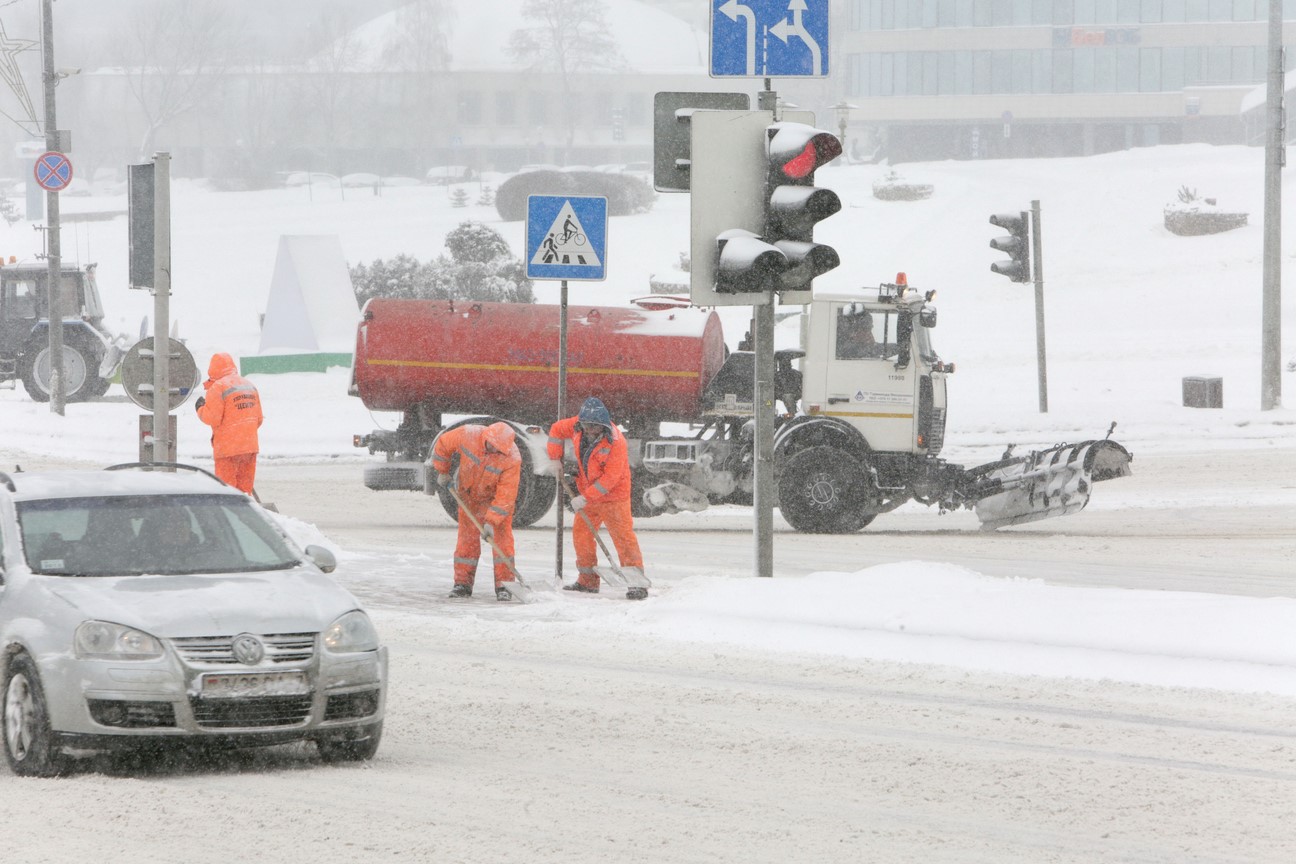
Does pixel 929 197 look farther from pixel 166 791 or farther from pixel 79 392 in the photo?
pixel 166 791

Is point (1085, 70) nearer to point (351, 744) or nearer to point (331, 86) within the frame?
point (331, 86)

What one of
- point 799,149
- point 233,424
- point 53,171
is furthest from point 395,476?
point 53,171

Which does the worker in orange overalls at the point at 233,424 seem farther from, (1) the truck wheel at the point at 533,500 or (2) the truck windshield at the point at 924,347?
(2) the truck windshield at the point at 924,347

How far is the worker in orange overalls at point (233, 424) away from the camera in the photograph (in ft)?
49.8

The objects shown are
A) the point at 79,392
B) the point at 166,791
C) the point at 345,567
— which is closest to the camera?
the point at 166,791

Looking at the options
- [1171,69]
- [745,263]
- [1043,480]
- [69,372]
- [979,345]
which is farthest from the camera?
[1171,69]

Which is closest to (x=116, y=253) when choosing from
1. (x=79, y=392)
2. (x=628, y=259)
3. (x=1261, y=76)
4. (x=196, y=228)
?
(x=196, y=228)

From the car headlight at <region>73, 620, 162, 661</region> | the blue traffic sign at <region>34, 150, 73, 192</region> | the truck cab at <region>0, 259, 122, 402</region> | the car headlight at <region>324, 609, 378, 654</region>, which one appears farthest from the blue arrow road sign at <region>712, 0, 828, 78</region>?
the truck cab at <region>0, 259, 122, 402</region>

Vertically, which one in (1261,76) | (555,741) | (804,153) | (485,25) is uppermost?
(485,25)

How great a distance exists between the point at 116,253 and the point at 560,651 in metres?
65.1

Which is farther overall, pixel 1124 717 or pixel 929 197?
pixel 929 197

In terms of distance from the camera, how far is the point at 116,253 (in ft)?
237

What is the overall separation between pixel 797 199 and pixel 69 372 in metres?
24.9

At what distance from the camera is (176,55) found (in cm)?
12750
